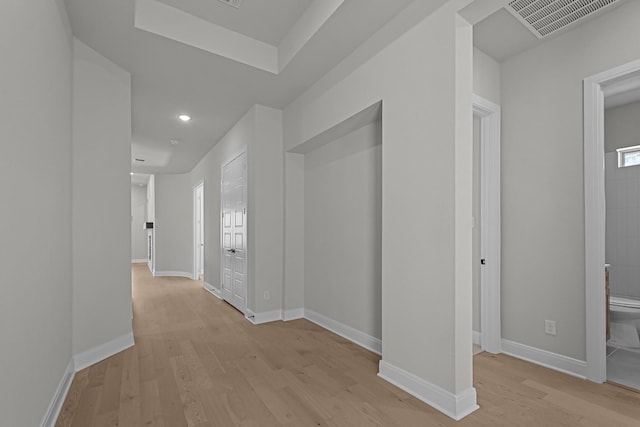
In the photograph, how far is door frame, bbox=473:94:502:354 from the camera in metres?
2.80

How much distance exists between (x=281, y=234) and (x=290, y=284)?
2.08 ft

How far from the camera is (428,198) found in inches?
80.5

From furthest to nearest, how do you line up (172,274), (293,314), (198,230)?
(172,274) < (198,230) < (293,314)

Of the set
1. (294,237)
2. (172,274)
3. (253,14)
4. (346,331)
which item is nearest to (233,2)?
(253,14)

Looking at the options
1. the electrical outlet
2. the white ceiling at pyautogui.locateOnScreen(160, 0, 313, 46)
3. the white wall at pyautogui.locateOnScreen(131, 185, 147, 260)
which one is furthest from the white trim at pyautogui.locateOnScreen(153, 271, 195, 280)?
the electrical outlet

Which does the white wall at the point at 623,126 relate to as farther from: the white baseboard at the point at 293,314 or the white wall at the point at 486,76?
the white baseboard at the point at 293,314

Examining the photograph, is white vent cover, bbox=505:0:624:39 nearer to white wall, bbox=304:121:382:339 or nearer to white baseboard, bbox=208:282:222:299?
white wall, bbox=304:121:382:339

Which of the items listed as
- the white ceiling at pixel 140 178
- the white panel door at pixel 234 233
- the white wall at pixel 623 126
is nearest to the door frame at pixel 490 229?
the white wall at pixel 623 126

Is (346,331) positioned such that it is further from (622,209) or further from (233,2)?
(622,209)

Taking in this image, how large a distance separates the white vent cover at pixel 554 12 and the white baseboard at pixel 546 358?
99.3 inches

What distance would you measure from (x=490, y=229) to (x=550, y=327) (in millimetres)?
896

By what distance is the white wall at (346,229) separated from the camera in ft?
9.66

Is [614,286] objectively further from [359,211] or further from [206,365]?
[206,365]

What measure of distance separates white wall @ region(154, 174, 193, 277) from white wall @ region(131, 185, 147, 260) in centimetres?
373
